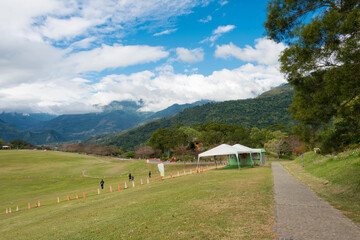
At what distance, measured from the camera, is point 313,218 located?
6797 mm

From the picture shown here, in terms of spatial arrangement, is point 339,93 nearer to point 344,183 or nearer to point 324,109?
point 324,109

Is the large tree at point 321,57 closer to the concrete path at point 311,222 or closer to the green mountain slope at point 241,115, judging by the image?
A: the concrete path at point 311,222

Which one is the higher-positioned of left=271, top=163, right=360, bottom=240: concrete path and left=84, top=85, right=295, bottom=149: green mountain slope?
left=84, top=85, right=295, bottom=149: green mountain slope

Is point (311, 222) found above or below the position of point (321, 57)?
below

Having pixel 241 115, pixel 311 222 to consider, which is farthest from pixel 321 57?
pixel 241 115

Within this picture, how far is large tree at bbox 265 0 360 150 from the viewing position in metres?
6.53

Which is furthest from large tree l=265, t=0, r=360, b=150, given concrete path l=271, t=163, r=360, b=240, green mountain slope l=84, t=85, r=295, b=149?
green mountain slope l=84, t=85, r=295, b=149

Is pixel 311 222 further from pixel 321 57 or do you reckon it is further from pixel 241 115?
pixel 241 115

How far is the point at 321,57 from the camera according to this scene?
7.50 meters

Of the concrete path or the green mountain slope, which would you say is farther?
the green mountain slope

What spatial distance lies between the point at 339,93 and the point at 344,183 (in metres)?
6.99

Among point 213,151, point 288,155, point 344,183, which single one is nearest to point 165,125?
point 288,155

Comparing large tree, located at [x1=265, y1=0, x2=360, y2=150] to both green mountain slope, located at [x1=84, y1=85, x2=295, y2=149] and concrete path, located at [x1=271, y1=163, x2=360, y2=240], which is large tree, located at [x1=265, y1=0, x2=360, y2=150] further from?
green mountain slope, located at [x1=84, y1=85, x2=295, y2=149]

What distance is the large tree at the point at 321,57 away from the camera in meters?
6.53
